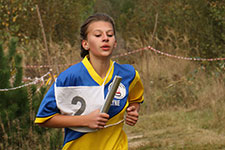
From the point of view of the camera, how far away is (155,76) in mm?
9156

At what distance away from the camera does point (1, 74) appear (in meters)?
4.39

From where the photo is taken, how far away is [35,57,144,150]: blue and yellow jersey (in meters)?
2.34

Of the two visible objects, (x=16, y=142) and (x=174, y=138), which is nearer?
(x=16, y=142)

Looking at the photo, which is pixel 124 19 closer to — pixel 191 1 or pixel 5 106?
pixel 191 1

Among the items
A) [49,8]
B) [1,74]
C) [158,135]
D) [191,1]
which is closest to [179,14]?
[191,1]

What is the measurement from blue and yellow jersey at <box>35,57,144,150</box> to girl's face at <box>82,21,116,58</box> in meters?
0.10

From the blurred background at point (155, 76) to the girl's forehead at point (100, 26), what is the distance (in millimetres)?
1695

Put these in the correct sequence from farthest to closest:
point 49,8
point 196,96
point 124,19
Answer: point 124,19 → point 49,8 → point 196,96

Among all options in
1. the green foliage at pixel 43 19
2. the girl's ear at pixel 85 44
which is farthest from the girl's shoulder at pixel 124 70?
the green foliage at pixel 43 19

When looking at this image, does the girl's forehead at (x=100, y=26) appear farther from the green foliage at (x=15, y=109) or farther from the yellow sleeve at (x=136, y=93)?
the green foliage at (x=15, y=109)

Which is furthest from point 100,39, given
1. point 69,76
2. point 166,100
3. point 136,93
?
point 166,100

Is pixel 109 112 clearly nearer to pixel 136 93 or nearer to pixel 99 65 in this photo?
pixel 99 65

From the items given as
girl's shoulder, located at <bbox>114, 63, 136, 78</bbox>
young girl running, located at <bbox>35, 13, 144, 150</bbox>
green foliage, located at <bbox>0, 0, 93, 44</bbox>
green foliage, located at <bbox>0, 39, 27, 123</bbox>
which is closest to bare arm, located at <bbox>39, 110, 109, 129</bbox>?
young girl running, located at <bbox>35, 13, 144, 150</bbox>

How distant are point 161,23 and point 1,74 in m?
9.18
